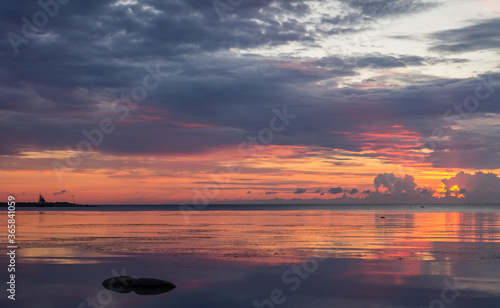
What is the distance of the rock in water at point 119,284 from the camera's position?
26625mm

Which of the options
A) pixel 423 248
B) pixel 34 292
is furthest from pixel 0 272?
pixel 423 248

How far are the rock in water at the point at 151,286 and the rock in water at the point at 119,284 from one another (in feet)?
0.92

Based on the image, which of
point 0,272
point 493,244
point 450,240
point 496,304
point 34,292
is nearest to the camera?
point 496,304

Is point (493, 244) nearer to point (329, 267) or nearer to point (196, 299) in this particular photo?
point (329, 267)

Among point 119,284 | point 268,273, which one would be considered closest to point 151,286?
point 119,284

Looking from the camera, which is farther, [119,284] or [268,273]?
[268,273]

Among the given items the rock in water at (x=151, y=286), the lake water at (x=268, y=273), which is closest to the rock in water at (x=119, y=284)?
the rock in water at (x=151, y=286)

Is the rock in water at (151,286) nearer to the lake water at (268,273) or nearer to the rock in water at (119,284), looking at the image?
the rock in water at (119,284)

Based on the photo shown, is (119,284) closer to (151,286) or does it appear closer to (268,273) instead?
(151,286)

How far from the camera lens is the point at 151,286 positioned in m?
26.6

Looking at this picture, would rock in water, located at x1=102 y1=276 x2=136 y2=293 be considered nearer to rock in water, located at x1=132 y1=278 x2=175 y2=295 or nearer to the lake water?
rock in water, located at x1=132 y1=278 x2=175 y2=295

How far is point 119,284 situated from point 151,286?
1.87 metres

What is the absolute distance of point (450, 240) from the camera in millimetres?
53000

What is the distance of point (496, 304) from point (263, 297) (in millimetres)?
10862
